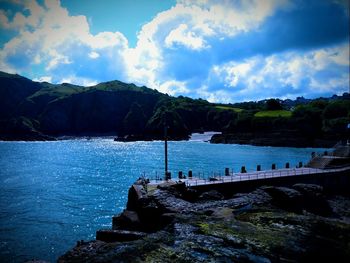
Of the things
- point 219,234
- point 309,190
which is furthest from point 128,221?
point 309,190

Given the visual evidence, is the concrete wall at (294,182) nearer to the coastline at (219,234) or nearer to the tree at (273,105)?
the coastline at (219,234)

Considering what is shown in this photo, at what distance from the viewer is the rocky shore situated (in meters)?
14.9

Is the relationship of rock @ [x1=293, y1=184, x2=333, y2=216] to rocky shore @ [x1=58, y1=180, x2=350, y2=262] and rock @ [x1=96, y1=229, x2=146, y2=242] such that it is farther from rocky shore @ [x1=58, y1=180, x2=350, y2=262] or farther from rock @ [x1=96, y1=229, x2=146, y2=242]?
rock @ [x1=96, y1=229, x2=146, y2=242]

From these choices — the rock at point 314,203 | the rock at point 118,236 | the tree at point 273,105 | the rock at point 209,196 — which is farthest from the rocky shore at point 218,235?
the tree at point 273,105

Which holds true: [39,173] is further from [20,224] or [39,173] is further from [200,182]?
[200,182]

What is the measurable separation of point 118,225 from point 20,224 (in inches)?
518

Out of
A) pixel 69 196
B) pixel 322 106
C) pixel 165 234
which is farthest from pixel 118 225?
pixel 322 106

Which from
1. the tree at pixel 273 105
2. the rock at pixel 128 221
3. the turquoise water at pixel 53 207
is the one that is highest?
the tree at pixel 273 105

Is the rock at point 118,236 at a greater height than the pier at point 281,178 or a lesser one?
lesser

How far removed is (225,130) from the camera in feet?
533

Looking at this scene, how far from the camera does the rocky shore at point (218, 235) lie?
14.9 metres

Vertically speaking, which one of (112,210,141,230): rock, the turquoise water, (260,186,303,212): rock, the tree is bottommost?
the turquoise water

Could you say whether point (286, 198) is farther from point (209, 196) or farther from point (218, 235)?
point (218, 235)

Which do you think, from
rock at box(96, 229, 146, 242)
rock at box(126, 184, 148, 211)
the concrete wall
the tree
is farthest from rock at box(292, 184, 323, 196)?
the tree
